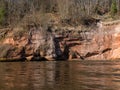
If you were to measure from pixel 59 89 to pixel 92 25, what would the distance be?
60.2m

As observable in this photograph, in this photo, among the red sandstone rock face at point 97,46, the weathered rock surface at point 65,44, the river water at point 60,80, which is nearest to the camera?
the river water at point 60,80

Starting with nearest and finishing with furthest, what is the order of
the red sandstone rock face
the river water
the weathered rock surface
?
the river water, the weathered rock surface, the red sandstone rock face

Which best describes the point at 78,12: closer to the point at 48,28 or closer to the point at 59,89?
the point at 48,28

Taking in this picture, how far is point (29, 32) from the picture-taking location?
69.3 m

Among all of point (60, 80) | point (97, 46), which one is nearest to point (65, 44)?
point (97, 46)

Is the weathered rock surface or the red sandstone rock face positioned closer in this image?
the weathered rock surface

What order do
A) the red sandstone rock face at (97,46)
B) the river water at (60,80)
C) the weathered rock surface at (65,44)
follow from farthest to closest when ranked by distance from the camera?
the red sandstone rock face at (97,46) → the weathered rock surface at (65,44) → the river water at (60,80)

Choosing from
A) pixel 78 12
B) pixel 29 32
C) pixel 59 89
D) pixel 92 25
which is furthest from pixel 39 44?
pixel 59 89

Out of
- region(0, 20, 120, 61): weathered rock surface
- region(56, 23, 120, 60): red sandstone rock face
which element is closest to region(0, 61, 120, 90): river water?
region(0, 20, 120, 61): weathered rock surface

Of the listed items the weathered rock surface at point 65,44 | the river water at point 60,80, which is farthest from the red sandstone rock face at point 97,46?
the river water at point 60,80

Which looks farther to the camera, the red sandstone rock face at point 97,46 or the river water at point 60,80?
the red sandstone rock face at point 97,46

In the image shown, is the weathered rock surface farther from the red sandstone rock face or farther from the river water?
the river water

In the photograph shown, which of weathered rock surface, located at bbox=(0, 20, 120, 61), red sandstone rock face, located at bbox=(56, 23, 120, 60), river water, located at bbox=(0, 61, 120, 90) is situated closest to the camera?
river water, located at bbox=(0, 61, 120, 90)

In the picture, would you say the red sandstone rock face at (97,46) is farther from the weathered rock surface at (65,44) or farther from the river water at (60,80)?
the river water at (60,80)
